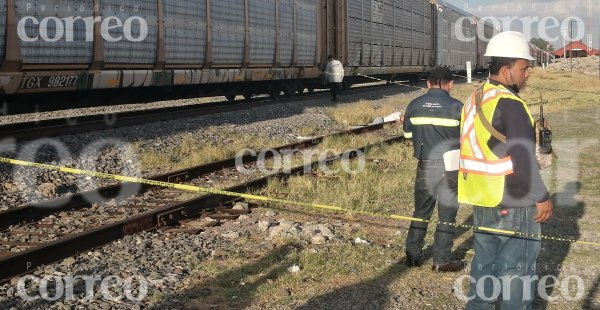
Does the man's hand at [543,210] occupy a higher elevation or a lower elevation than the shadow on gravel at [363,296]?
higher

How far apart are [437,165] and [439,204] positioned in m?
0.34

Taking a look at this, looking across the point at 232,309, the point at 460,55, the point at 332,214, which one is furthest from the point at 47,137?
the point at 460,55

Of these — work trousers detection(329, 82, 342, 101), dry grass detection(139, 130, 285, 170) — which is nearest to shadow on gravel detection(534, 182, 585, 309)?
dry grass detection(139, 130, 285, 170)

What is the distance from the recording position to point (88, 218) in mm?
6840

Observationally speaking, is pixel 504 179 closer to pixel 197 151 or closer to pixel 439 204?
pixel 439 204

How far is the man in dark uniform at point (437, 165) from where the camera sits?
5.30 meters

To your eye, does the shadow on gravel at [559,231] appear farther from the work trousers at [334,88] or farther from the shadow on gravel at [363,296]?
the work trousers at [334,88]

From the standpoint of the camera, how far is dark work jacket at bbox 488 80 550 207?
3.25 metres

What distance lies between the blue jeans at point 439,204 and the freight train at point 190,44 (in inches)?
289

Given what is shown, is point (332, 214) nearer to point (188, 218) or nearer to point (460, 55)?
point (188, 218)

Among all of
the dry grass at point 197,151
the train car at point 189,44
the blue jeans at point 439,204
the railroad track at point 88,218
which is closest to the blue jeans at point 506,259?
the blue jeans at point 439,204

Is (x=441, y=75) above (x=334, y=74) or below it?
below

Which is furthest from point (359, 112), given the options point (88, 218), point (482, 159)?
point (482, 159)

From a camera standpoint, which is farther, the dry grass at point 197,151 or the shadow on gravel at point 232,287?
the dry grass at point 197,151
